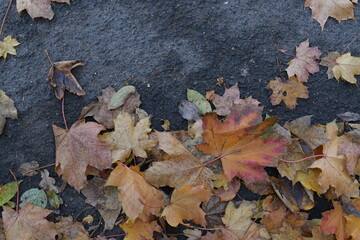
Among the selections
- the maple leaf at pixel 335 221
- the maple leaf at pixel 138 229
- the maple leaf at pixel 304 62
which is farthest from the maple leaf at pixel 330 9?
the maple leaf at pixel 138 229

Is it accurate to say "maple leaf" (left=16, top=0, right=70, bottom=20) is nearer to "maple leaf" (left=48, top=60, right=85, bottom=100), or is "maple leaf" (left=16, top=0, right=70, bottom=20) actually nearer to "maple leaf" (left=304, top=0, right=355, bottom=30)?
"maple leaf" (left=48, top=60, right=85, bottom=100)

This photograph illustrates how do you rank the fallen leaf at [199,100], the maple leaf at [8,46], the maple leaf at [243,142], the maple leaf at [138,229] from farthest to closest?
the maple leaf at [8,46], the fallen leaf at [199,100], the maple leaf at [138,229], the maple leaf at [243,142]

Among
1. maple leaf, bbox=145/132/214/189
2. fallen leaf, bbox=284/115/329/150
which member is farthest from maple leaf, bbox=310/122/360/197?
maple leaf, bbox=145/132/214/189

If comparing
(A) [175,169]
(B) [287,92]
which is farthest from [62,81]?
(B) [287,92]

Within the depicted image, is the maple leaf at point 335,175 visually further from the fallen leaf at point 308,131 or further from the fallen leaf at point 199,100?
the fallen leaf at point 199,100

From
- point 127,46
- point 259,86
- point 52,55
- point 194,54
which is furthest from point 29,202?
point 259,86
